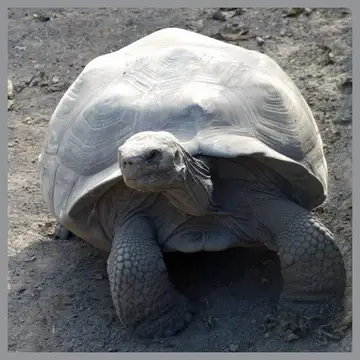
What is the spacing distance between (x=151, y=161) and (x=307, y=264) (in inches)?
40.9

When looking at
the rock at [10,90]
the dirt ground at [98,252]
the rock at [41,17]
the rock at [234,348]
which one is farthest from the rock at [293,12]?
the rock at [234,348]

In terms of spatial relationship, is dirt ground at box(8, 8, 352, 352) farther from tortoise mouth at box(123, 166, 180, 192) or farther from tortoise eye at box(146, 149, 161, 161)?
tortoise eye at box(146, 149, 161, 161)

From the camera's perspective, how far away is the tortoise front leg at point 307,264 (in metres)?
4.26

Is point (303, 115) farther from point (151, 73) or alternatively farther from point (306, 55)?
point (306, 55)

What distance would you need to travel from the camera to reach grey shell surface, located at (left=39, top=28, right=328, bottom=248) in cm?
427

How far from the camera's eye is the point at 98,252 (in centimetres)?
512

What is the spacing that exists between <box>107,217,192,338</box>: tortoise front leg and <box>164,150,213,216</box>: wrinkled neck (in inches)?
11.4

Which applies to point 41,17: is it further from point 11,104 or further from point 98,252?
point 98,252

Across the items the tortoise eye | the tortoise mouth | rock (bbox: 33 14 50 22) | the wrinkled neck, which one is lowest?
rock (bbox: 33 14 50 22)

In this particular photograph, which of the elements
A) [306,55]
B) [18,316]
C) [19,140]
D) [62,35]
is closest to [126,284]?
[18,316]

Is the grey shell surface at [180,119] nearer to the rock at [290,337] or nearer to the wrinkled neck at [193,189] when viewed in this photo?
the wrinkled neck at [193,189]

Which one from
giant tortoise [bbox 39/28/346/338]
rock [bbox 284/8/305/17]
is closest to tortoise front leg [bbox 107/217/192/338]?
giant tortoise [bbox 39/28/346/338]

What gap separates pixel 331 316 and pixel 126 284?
105cm

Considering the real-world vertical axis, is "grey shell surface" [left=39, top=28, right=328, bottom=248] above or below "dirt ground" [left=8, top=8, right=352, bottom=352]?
above
